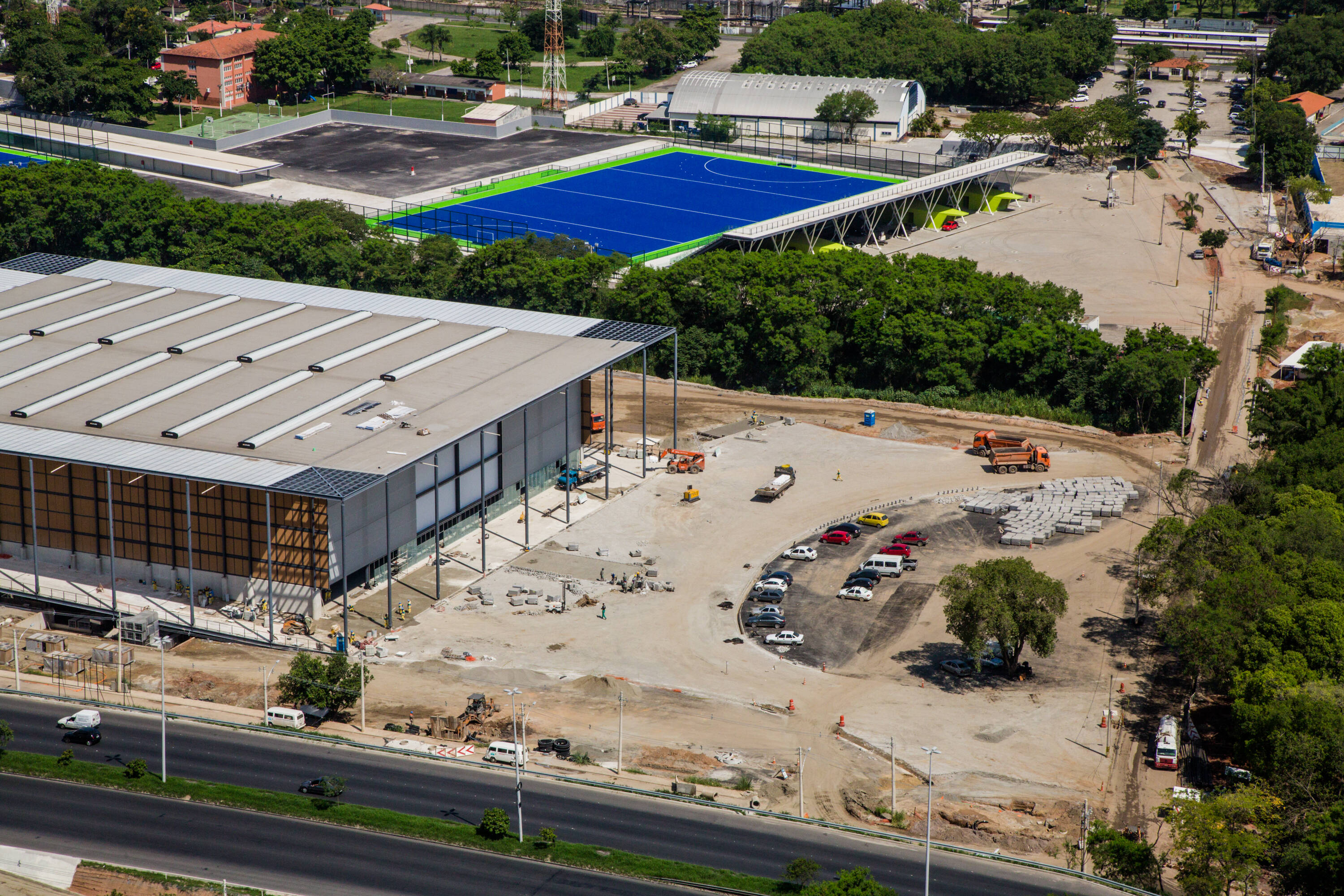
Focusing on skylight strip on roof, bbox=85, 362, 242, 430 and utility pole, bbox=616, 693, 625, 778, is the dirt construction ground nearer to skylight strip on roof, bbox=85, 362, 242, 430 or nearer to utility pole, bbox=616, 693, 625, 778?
utility pole, bbox=616, 693, 625, 778

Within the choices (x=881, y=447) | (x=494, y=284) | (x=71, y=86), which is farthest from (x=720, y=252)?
(x=71, y=86)

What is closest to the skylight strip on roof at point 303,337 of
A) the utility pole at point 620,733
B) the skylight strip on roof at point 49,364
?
the skylight strip on roof at point 49,364

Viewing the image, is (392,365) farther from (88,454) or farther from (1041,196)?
(1041,196)

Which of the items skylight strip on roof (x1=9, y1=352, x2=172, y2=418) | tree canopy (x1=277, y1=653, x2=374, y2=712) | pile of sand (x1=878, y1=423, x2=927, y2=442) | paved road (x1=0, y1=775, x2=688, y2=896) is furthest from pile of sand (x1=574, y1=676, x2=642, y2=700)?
pile of sand (x1=878, y1=423, x2=927, y2=442)

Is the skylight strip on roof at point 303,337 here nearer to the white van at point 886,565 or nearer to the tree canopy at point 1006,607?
the white van at point 886,565

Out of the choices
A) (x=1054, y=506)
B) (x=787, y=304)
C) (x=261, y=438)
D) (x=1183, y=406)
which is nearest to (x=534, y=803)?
(x=261, y=438)

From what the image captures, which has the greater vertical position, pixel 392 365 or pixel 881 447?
pixel 392 365

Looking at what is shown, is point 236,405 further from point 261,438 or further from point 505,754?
point 505,754
